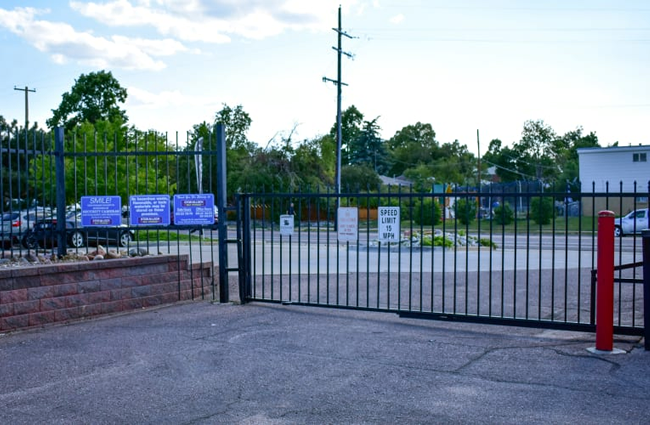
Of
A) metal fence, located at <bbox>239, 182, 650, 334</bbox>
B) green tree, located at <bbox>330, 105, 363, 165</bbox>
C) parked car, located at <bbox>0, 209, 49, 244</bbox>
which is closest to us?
metal fence, located at <bbox>239, 182, 650, 334</bbox>

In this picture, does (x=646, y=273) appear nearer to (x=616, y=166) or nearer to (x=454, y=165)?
(x=616, y=166)

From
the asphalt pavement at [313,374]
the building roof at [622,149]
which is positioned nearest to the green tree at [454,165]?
the building roof at [622,149]

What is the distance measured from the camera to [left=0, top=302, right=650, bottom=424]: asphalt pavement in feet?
17.3

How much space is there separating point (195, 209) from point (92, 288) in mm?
1940

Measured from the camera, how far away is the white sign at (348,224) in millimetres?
9273

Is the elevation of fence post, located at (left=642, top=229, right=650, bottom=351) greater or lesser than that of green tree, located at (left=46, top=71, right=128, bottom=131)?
lesser

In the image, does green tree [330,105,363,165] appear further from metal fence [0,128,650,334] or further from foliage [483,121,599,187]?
metal fence [0,128,650,334]

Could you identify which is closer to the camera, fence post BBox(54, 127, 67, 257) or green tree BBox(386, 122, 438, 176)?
fence post BBox(54, 127, 67, 257)

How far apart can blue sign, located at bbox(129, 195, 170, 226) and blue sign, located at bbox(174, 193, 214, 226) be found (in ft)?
0.67

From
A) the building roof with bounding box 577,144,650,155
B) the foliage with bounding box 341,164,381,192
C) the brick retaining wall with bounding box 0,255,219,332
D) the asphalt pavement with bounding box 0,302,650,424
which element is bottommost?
the asphalt pavement with bounding box 0,302,650,424

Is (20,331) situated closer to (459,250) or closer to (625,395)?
(625,395)

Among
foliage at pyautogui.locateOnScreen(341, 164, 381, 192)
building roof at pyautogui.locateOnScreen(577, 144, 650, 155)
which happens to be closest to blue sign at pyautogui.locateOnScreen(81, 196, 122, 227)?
building roof at pyautogui.locateOnScreen(577, 144, 650, 155)

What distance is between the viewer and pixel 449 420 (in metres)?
5.05

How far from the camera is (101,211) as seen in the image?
10.3 metres
